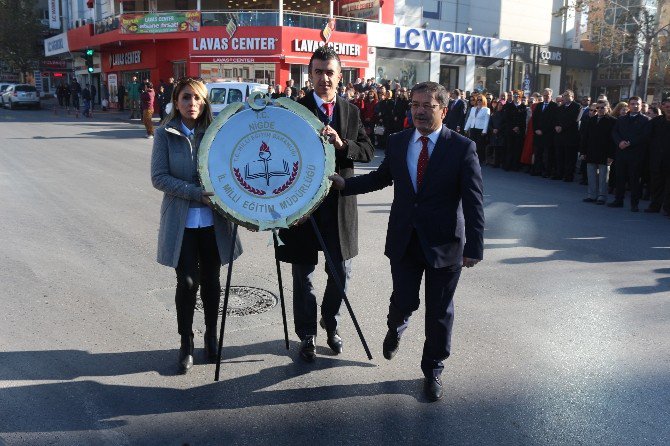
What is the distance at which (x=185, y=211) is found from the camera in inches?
165

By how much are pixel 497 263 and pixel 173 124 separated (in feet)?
14.5

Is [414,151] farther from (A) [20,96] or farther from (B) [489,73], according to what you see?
(A) [20,96]

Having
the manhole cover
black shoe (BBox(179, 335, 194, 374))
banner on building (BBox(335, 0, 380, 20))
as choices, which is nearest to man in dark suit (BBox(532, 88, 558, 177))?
the manhole cover

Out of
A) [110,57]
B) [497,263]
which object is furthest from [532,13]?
[497,263]

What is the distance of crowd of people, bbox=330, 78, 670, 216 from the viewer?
422 inches

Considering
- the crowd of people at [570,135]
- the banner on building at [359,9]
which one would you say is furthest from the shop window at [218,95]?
the banner on building at [359,9]

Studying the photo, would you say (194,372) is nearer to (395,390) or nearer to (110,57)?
(395,390)

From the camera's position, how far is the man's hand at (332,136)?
3.89 metres

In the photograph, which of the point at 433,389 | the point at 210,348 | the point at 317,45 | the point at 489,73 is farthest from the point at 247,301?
the point at 489,73

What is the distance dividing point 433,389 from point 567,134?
11.3 metres

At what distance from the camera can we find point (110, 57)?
138 feet

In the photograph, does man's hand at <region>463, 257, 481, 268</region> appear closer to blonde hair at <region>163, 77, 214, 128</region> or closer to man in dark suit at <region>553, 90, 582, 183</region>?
blonde hair at <region>163, 77, 214, 128</region>

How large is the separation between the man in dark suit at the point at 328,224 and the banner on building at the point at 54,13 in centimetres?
6315

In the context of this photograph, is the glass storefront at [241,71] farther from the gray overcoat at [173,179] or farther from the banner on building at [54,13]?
the banner on building at [54,13]
